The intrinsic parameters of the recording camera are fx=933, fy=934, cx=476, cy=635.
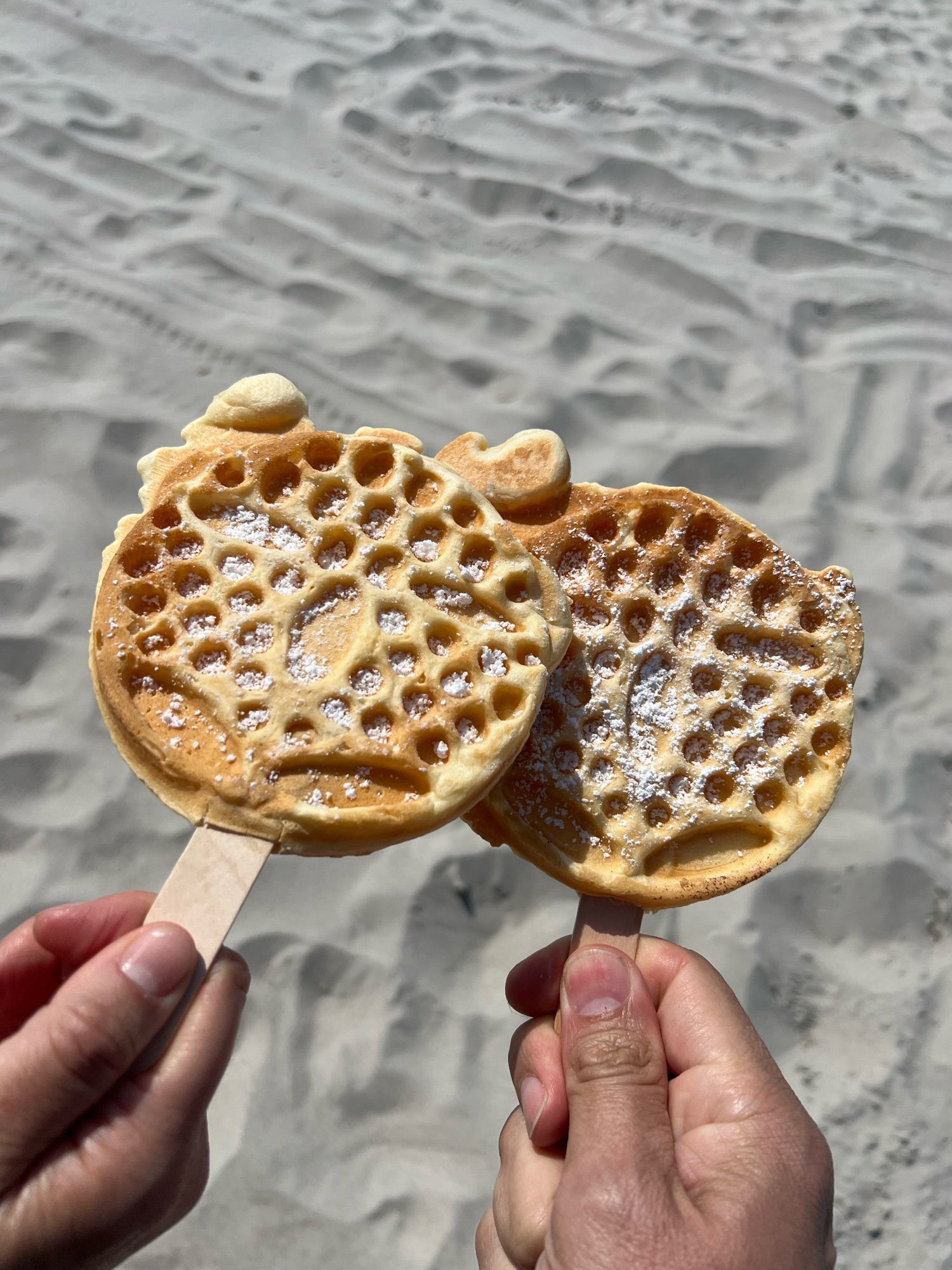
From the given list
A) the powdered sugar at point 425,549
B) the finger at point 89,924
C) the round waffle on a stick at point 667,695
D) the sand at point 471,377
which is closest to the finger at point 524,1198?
the round waffle on a stick at point 667,695

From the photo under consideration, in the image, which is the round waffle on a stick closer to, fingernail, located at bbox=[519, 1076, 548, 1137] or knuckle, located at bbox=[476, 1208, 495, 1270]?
fingernail, located at bbox=[519, 1076, 548, 1137]

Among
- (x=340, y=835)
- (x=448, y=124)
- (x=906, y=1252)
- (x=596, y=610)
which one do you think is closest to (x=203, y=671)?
(x=340, y=835)

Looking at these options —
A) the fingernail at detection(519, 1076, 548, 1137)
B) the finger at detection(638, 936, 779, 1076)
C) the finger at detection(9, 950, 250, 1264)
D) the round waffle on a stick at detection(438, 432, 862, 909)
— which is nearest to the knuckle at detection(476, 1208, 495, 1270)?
the fingernail at detection(519, 1076, 548, 1137)

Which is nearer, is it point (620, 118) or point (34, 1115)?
point (34, 1115)

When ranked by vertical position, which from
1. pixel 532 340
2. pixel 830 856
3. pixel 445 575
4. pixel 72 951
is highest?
pixel 445 575

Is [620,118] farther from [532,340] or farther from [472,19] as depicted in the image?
[532,340]

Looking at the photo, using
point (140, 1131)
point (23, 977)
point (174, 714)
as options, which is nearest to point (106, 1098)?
point (140, 1131)

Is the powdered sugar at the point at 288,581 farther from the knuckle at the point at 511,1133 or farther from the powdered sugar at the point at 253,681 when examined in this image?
the knuckle at the point at 511,1133
